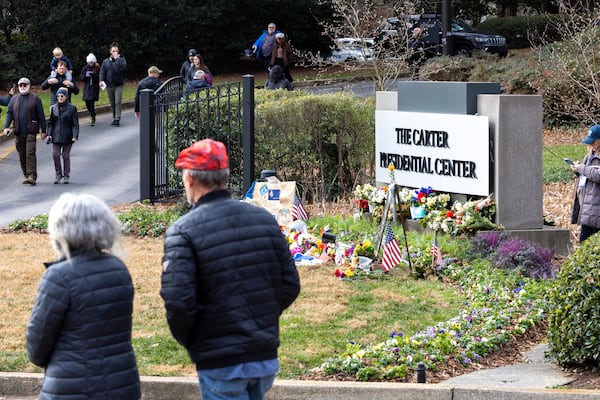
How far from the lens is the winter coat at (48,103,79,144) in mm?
17533

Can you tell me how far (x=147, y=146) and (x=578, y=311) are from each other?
939cm

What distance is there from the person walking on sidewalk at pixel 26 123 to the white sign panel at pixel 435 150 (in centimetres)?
660

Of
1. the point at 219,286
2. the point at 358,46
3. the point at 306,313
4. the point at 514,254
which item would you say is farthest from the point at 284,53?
the point at 219,286

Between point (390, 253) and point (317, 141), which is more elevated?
point (317, 141)

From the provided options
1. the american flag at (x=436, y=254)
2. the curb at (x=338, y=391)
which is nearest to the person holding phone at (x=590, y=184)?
the american flag at (x=436, y=254)

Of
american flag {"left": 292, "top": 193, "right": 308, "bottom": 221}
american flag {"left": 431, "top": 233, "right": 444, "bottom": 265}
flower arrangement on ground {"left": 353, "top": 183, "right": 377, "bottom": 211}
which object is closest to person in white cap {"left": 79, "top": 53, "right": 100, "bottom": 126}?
flower arrangement on ground {"left": 353, "top": 183, "right": 377, "bottom": 211}

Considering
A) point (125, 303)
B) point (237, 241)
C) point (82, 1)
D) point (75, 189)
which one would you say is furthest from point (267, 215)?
point (82, 1)

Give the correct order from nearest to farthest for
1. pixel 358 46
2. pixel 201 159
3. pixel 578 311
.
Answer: pixel 201 159 → pixel 578 311 → pixel 358 46

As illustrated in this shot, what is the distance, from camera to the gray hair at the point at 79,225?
14.9ft

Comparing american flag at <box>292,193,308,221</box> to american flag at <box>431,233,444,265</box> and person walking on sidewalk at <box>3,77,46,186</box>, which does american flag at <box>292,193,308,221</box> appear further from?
person walking on sidewalk at <box>3,77,46,186</box>

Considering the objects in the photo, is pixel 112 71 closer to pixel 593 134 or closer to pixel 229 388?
pixel 593 134

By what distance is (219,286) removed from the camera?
4.62 meters

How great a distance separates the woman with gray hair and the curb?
101 inches

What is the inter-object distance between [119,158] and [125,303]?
16542mm
